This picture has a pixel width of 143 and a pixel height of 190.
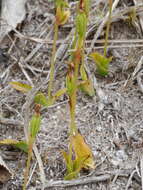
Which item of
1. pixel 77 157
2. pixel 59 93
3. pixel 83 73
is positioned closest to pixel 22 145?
pixel 77 157

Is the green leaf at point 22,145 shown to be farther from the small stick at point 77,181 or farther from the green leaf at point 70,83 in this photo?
the green leaf at point 70,83

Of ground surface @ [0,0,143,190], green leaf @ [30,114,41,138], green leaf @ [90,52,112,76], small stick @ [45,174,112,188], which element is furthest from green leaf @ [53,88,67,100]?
green leaf @ [30,114,41,138]

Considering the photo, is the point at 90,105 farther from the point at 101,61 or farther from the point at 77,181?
the point at 77,181

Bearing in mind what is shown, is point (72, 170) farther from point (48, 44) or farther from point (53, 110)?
point (48, 44)

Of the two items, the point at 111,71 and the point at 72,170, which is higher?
the point at 111,71

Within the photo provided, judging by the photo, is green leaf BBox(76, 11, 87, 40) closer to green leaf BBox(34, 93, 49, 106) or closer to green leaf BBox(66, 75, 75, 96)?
green leaf BBox(66, 75, 75, 96)

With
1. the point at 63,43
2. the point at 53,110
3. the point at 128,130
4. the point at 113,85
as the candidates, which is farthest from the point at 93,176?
the point at 63,43

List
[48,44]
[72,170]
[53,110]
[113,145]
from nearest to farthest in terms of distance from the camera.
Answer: [72,170], [113,145], [53,110], [48,44]
